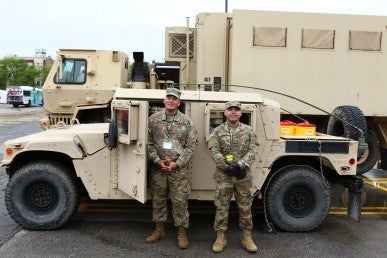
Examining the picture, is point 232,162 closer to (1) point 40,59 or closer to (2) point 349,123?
(2) point 349,123

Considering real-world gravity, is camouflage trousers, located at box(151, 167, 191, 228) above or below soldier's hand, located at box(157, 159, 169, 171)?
below

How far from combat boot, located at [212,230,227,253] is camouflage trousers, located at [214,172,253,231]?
0.08 metres

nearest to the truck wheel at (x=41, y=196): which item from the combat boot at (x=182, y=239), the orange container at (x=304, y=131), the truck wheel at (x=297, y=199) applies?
the combat boot at (x=182, y=239)

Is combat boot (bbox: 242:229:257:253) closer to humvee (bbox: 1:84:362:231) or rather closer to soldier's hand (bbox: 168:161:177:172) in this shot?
humvee (bbox: 1:84:362:231)

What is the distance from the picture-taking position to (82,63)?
9.66m

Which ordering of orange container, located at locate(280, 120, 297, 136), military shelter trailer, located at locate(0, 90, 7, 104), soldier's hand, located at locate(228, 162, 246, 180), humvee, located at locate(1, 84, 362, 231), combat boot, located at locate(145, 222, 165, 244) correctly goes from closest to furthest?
soldier's hand, located at locate(228, 162, 246, 180) → combat boot, located at locate(145, 222, 165, 244) → humvee, located at locate(1, 84, 362, 231) → orange container, located at locate(280, 120, 297, 136) → military shelter trailer, located at locate(0, 90, 7, 104)

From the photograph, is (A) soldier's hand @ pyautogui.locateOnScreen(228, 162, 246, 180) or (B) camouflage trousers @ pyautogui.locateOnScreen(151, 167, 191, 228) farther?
(B) camouflage trousers @ pyautogui.locateOnScreen(151, 167, 191, 228)

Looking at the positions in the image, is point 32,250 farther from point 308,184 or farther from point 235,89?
point 235,89

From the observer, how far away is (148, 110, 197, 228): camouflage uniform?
5.39m

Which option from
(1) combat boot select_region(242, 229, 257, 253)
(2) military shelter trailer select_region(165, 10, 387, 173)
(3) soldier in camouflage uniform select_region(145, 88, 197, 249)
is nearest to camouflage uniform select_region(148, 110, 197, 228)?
(3) soldier in camouflage uniform select_region(145, 88, 197, 249)

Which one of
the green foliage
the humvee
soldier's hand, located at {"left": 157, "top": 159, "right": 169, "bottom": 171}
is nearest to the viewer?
soldier's hand, located at {"left": 157, "top": 159, "right": 169, "bottom": 171}

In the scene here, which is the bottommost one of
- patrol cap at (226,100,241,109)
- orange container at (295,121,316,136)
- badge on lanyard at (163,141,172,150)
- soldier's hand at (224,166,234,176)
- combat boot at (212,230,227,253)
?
combat boot at (212,230,227,253)

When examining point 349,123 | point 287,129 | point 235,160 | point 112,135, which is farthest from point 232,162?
point 349,123

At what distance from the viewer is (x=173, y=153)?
5387mm
